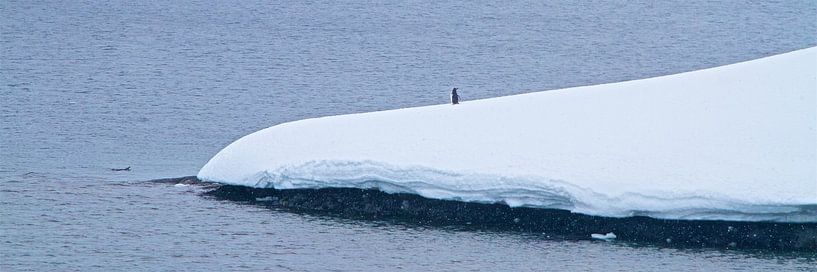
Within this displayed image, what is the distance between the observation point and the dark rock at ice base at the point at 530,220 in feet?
65.5

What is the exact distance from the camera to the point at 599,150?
72.6 feet

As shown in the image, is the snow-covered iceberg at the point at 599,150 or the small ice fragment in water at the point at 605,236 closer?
the snow-covered iceberg at the point at 599,150

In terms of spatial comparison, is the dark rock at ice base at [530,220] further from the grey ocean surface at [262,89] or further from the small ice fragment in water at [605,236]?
the grey ocean surface at [262,89]

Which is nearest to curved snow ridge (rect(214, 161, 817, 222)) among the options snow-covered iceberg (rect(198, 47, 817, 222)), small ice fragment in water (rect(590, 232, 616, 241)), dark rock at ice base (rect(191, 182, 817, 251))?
snow-covered iceberg (rect(198, 47, 817, 222))

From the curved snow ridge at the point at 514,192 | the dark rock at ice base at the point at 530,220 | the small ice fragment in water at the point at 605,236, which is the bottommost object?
the small ice fragment in water at the point at 605,236

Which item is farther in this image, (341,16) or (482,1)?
(482,1)

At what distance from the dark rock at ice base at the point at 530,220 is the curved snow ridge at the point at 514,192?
0.68 ft

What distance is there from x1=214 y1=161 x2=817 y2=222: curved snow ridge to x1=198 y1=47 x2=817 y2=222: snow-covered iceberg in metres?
0.02

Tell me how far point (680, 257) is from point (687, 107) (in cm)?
539

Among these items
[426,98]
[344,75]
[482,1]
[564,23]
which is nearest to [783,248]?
[426,98]

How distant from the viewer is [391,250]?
771 inches

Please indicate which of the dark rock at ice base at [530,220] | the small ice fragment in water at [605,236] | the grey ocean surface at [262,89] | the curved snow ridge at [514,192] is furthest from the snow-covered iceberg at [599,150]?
the grey ocean surface at [262,89]

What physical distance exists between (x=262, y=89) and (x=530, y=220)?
27.3 m

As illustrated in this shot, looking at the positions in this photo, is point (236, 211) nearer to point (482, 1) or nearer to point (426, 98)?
point (426, 98)
